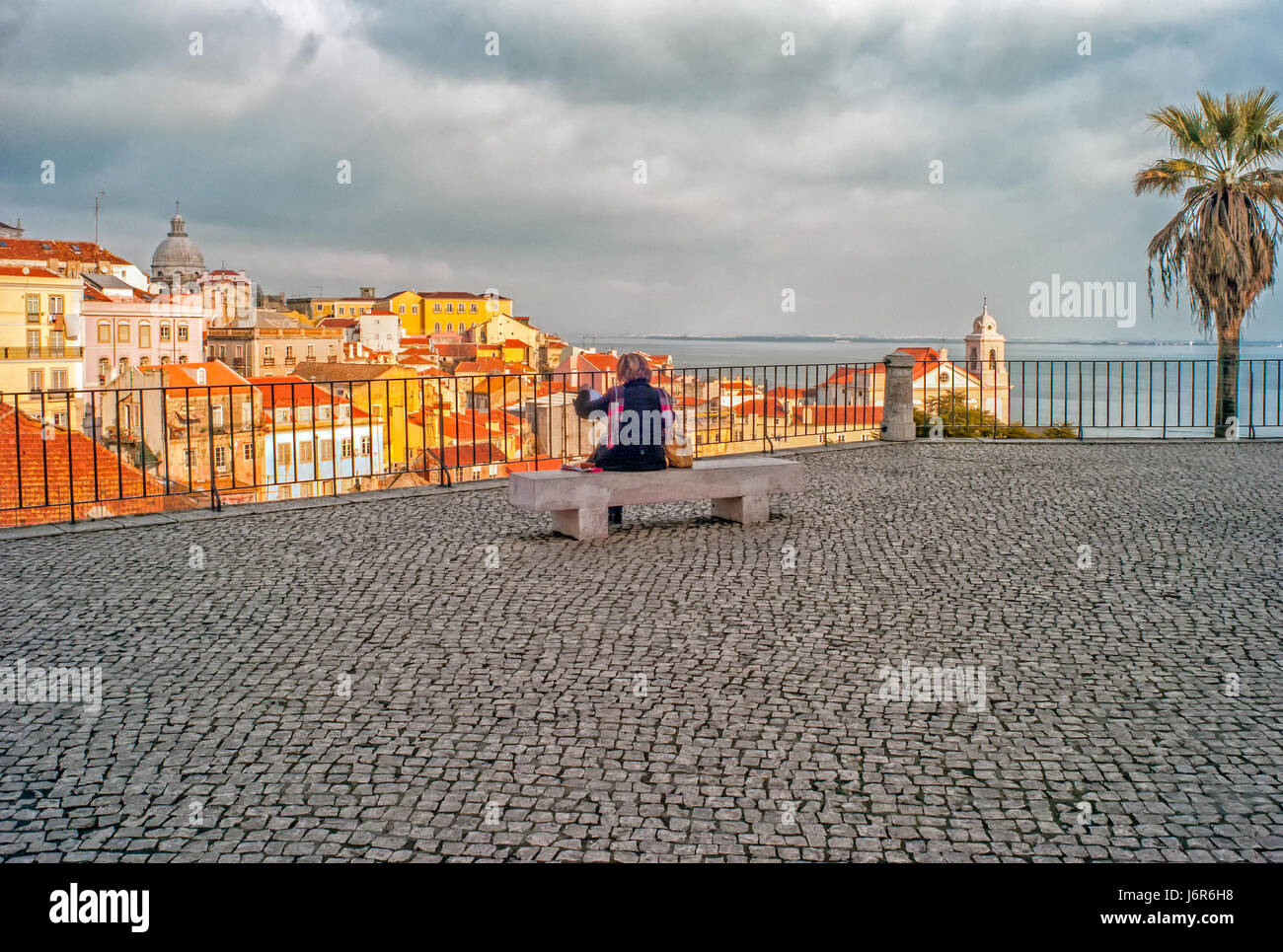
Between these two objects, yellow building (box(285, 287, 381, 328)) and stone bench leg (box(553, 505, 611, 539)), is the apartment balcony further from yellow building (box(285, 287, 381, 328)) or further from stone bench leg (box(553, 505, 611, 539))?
yellow building (box(285, 287, 381, 328))

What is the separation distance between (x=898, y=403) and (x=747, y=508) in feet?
25.2

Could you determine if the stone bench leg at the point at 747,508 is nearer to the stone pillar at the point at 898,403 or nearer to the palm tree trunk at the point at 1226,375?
the stone pillar at the point at 898,403

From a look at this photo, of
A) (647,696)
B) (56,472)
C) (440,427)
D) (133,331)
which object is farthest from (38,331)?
(647,696)

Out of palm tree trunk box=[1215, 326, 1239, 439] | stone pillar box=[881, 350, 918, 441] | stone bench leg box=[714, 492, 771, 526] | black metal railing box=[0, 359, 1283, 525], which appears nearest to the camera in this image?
stone bench leg box=[714, 492, 771, 526]

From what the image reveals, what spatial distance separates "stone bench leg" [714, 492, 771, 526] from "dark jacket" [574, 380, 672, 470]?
81cm

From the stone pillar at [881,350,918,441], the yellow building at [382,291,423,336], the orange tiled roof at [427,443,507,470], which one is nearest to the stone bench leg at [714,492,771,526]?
the orange tiled roof at [427,443,507,470]

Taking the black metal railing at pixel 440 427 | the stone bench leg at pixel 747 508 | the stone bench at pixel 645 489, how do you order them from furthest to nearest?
the black metal railing at pixel 440 427 < the stone bench leg at pixel 747 508 < the stone bench at pixel 645 489

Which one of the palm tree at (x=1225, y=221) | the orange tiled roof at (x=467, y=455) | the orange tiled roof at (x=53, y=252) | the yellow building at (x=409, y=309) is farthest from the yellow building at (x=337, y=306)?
the palm tree at (x=1225, y=221)

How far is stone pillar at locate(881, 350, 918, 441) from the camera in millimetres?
15984

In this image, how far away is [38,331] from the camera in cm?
4962

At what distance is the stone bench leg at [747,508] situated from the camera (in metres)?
9.23

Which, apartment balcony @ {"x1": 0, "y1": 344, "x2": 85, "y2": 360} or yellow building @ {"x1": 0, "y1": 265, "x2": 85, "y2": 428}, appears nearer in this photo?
apartment balcony @ {"x1": 0, "y1": 344, "x2": 85, "y2": 360}

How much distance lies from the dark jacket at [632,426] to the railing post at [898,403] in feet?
25.8

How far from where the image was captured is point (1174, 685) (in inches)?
197
